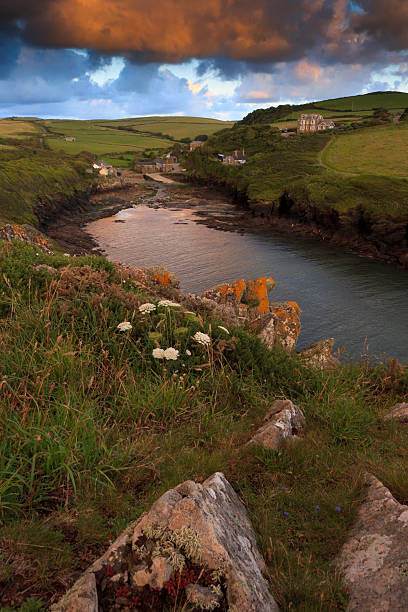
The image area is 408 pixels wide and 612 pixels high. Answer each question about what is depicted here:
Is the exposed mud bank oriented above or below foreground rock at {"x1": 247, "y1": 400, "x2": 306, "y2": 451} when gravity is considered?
below

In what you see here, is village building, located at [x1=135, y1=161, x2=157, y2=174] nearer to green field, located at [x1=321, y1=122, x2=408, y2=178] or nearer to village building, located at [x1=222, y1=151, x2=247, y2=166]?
village building, located at [x1=222, y1=151, x2=247, y2=166]

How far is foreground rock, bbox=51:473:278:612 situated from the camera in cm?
244

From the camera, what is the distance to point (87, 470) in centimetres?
365

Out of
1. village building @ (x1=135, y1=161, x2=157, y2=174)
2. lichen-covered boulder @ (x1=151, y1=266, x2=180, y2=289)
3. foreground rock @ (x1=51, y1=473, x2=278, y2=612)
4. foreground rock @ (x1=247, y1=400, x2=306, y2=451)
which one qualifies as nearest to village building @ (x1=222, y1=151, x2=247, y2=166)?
village building @ (x1=135, y1=161, x2=157, y2=174)

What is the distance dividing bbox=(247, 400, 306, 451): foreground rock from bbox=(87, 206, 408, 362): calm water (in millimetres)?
14984

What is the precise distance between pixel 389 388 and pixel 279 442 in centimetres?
505

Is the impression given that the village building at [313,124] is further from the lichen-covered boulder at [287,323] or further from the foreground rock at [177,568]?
the foreground rock at [177,568]

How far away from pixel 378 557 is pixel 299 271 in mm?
39891

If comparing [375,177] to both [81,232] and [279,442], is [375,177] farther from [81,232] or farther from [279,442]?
[279,442]

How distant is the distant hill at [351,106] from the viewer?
14950 cm

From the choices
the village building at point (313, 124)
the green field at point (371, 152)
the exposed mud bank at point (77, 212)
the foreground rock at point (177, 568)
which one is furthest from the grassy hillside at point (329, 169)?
the foreground rock at point (177, 568)

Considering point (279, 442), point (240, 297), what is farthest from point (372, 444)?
point (240, 297)

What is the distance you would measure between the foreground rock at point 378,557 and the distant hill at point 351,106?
156747mm

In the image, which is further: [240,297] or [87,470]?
[240,297]
